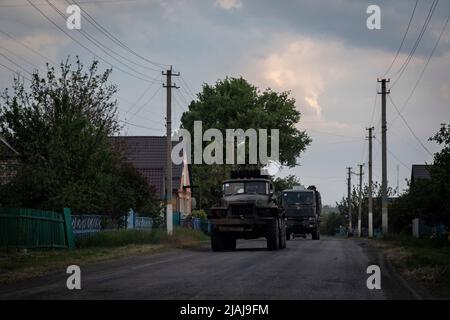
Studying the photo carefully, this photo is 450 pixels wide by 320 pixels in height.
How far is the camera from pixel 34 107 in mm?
31078

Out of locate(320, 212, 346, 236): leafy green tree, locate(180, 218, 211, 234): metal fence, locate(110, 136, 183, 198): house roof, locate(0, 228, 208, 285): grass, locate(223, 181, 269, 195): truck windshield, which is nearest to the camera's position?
locate(0, 228, 208, 285): grass

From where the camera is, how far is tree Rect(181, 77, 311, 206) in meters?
75.4

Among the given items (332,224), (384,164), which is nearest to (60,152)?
(384,164)

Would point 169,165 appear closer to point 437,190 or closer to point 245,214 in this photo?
point 245,214

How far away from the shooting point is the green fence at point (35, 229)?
2319cm

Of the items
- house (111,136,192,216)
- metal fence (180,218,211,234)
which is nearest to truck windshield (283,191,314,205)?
metal fence (180,218,211,234)

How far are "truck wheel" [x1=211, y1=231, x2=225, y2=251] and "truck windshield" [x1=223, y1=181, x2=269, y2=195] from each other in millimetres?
1751

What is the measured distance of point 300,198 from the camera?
4741 cm

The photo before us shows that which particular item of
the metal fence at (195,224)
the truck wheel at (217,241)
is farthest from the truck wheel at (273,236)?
the metal fence at (195,224)

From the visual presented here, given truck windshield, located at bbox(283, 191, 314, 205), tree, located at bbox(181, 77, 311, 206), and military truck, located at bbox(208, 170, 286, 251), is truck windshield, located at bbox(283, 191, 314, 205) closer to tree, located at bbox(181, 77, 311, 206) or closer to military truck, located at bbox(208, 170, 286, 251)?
military truck, located at bbox(208, 170, 286, 251)

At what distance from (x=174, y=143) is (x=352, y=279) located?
50899mm

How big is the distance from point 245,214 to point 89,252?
5.93 meters
